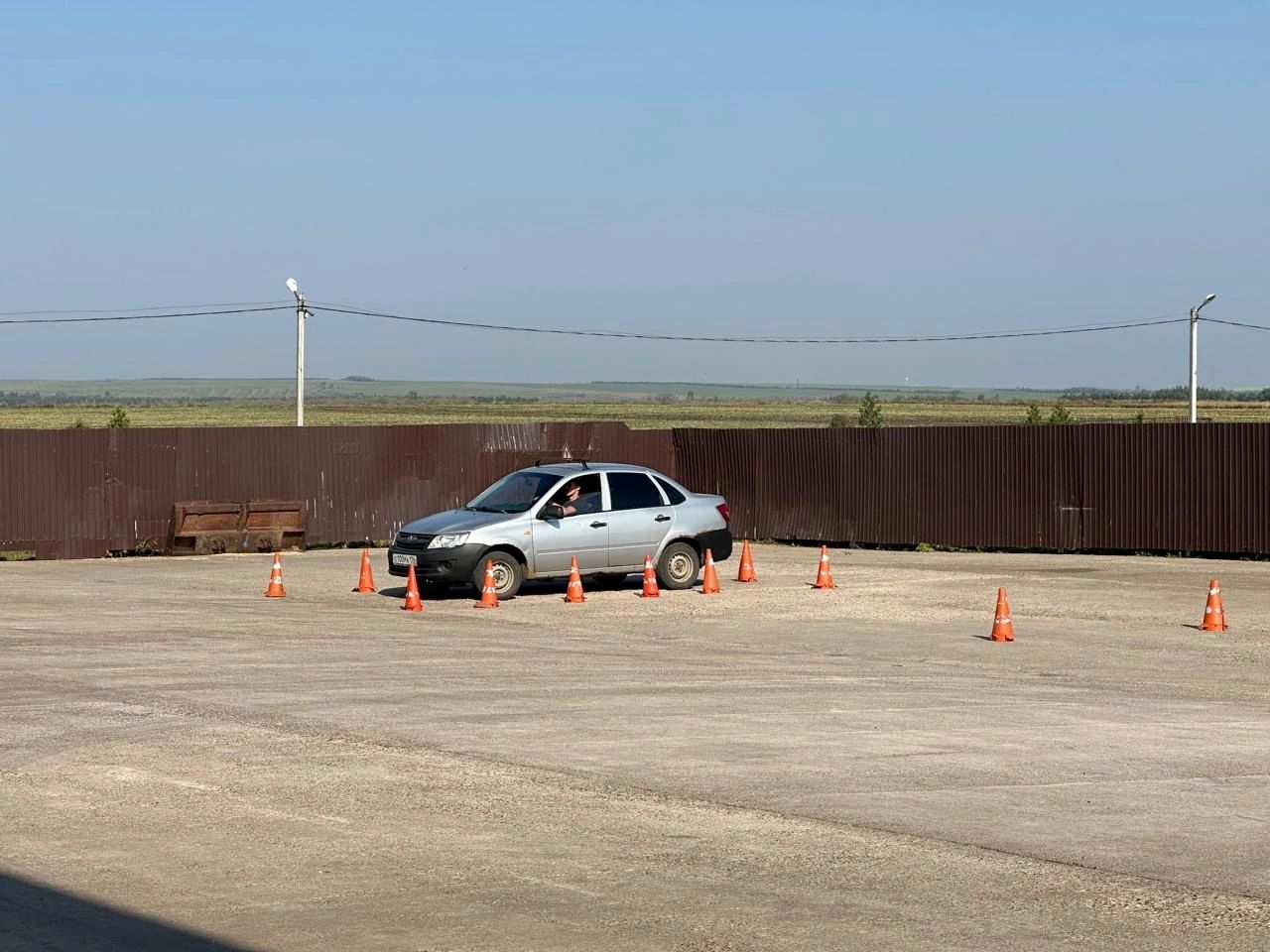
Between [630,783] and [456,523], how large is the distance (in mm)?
11839

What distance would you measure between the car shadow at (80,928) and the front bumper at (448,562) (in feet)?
44.9

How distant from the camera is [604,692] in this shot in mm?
13391

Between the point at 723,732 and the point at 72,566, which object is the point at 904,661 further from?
the point at 72,566

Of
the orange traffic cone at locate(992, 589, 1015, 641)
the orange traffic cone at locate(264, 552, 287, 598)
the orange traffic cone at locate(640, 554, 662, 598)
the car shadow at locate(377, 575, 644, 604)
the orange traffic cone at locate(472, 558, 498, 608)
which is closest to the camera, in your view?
the orange traffic cone at locate(992, 589, 1015, 641)

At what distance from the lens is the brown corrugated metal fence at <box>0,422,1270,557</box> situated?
94.9ft

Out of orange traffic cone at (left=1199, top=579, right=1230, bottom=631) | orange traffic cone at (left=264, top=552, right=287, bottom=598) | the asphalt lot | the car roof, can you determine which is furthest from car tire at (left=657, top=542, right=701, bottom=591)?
orange traffic cone at (left=1199, top=579, right=1230, bottom=631)

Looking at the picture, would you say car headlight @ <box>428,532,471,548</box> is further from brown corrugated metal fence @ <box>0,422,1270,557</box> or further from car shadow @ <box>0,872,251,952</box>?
car shadow @ <box>0,872,251,952</box>

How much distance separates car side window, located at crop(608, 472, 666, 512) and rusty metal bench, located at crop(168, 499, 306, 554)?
965cm

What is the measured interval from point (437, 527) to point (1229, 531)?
556 inches

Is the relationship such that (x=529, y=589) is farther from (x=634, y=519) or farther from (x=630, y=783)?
(x=630, y=783)

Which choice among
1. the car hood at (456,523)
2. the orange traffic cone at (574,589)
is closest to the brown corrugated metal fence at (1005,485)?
the orange traffic cone at (574,589)

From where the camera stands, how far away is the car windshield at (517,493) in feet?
71.9

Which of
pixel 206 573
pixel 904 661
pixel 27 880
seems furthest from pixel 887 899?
pixel 206 573

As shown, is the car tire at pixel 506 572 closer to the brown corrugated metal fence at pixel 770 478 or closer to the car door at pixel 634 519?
the car door at pixel 634 519
